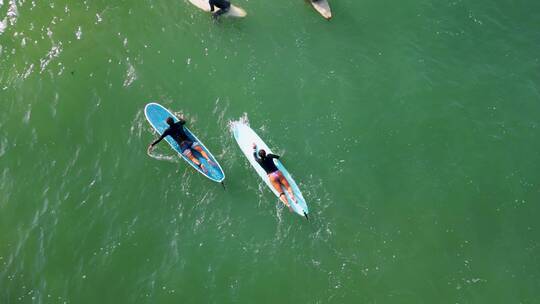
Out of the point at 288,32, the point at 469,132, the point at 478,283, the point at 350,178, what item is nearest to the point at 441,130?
the point at 469,132

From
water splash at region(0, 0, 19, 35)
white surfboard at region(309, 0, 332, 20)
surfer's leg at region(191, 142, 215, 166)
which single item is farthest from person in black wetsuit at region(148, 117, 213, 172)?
water splash at region(0, 0, 19, 35)

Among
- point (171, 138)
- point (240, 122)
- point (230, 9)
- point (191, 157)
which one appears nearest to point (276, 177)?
point (240, 122)

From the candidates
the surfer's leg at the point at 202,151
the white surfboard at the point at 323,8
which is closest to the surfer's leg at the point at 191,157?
the surfer's leg at the point at 202,151

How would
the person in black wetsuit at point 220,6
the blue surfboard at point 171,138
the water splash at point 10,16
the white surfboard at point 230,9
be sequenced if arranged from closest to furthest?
the blue surfboard at point 171,138 < the person in black wetsuit at point 220,6 < the white surfboard at point 230,9 < the water splash at point 10,16

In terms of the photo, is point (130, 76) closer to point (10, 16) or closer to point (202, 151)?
point (202, 151)

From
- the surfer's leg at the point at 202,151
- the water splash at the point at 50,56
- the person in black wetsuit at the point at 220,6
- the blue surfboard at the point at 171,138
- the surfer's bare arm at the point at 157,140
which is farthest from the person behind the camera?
the water splash at the point at 50,56

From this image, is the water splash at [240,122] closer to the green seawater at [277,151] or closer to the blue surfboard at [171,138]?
the green seawater at [277,151]
